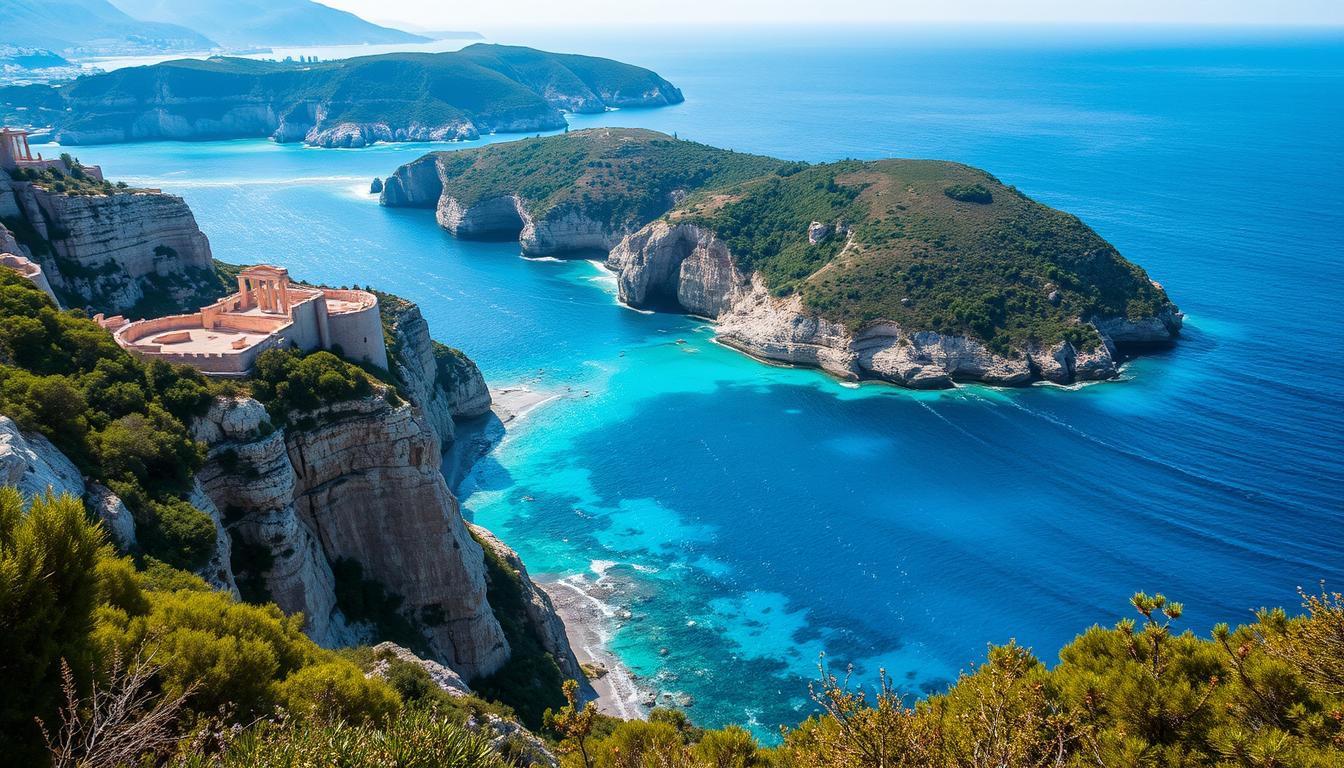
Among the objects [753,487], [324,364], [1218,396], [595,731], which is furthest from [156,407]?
[1218,396]

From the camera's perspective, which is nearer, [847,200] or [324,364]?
[324,364]

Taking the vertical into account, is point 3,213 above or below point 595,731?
above

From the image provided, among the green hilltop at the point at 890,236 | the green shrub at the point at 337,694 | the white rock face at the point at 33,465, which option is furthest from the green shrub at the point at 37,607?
the green hilltop at the point at 890,236

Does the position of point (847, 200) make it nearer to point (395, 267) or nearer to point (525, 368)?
point (525, 368)

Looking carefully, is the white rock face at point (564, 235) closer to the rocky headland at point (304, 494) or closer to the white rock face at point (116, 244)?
the white rock face at point (116, 244)

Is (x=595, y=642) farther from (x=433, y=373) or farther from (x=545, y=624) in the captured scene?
(x=433, y=373)
